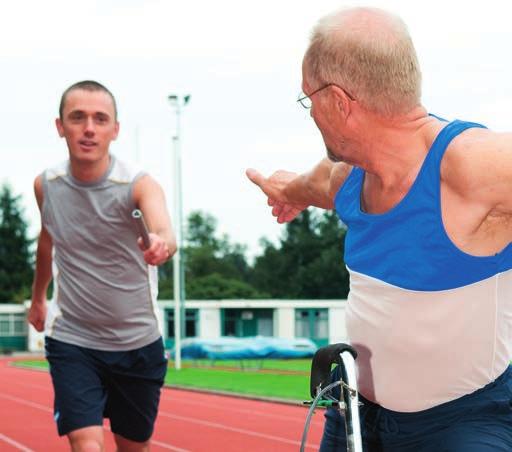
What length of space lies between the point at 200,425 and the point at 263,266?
65.4m

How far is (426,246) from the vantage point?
215 centimetres

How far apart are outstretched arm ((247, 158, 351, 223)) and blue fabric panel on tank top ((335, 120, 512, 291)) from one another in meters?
0.40

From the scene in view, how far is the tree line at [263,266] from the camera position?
72562mm

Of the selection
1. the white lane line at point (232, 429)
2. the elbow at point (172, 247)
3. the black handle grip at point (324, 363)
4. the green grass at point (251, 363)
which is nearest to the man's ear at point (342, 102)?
the black handle grip at point (324, 363)

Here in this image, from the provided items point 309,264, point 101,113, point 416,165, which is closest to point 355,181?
point 416,165

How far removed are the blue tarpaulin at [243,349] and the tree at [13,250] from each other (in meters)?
40.2

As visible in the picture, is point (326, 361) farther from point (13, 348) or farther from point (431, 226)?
point (13, 348)

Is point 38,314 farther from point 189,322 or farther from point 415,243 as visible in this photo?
point 189,322

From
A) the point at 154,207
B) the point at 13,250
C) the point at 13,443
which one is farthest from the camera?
the point at 13,250

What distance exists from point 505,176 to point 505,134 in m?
0.09

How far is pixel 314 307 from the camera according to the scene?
5547cm

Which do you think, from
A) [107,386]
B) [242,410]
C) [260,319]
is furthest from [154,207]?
[260,319]

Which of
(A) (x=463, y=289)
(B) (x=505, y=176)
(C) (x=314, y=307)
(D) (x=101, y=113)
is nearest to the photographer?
(B) (x=505, y=176)

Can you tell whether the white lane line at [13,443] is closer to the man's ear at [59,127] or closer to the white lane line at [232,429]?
the white lane line at [232,429]
